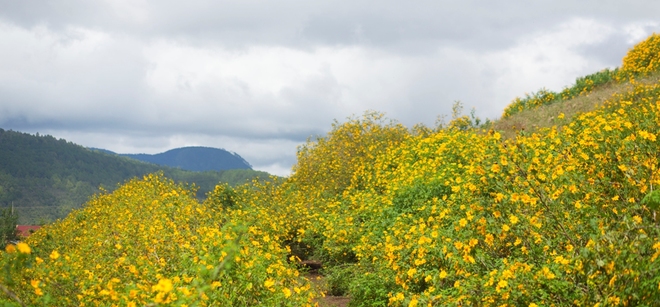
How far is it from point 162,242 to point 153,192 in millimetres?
8345

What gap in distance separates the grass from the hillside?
107 metres

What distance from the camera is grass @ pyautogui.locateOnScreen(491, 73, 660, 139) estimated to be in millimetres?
17188

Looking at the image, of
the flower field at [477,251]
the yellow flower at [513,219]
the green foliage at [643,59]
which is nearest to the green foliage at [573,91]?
the green foliage at [643,59]

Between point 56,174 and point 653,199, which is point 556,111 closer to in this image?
point 653,199

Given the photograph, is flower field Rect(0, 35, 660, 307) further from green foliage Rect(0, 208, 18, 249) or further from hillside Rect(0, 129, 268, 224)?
hillside Rect(0, 129, 268, 224)

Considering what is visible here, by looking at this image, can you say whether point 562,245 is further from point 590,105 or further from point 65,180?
point 65,180

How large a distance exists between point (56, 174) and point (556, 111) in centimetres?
16682

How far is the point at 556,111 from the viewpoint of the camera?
729 inches

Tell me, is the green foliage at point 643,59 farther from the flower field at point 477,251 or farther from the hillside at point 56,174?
the hillside at point 56,174

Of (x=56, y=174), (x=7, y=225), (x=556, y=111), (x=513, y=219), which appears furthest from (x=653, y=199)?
(x=56, y=174)

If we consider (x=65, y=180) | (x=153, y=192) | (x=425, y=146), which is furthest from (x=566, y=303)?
(x=65, y=180)

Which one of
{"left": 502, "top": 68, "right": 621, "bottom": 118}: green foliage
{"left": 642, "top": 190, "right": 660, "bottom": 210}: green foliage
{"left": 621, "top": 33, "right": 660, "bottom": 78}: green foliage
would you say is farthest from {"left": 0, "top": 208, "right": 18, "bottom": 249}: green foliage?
{"left": 642, "top": 190, "right": 660, "bottom": 210}: green foliage

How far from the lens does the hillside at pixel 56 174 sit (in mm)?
135500

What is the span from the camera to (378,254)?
8.80 m
